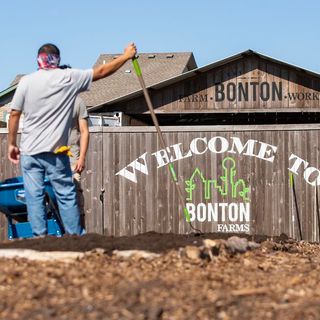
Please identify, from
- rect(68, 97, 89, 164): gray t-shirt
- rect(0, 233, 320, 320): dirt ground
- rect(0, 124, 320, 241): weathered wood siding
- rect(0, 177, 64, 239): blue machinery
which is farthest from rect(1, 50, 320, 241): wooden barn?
rect(0, 233, 320, 320): dirt ground

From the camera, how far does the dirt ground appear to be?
177 inches

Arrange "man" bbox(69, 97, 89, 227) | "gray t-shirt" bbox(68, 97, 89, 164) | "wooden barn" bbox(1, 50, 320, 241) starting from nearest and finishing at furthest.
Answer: "man" bbox(69, 97, 89, 227) → "gray t-shirt" bbox(68, 97, 89, 164) → "wooden barn" bbox(1, 50, 320, 241)

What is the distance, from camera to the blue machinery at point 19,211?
9336 millimetres

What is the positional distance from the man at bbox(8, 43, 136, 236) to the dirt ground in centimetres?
75

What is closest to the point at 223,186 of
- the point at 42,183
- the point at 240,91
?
the point at 42,183

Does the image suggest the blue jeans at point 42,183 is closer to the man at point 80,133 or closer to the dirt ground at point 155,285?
the man at point 80,133

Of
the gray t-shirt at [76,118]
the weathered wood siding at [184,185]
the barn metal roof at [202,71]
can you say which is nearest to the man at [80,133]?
the gray t-shirt at [76,118]

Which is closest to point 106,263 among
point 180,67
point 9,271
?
point 9,271

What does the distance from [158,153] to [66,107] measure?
6076 millimetres

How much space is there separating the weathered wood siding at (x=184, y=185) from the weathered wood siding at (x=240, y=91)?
6.38 meters

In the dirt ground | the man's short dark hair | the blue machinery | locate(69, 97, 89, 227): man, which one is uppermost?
the man's short dark hair

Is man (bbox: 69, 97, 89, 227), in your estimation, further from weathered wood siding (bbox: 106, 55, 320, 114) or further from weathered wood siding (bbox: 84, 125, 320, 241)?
weathered wood siding (bbox: 106, 55, 320, 114)

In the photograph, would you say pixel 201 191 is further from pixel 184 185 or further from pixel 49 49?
pixel 49 49

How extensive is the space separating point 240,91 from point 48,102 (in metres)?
12.8
